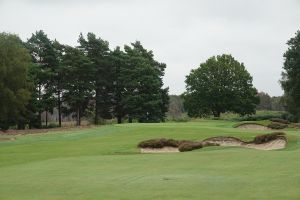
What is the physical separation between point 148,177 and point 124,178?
713 millimetres

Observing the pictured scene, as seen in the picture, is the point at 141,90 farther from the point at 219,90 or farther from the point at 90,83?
the point at 219,90

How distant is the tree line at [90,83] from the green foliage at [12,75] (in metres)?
6.76

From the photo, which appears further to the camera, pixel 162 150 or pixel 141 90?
Result: pixel 141 90

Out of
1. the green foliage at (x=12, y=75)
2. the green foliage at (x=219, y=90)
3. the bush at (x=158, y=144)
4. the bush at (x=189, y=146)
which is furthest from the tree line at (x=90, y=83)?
the bush at (x=189, y=146)

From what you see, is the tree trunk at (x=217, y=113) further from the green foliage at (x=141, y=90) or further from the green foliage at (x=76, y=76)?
the green foliage at (x=76, y=76)

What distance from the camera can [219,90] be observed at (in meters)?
103

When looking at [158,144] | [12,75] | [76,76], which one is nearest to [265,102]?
[76,76]

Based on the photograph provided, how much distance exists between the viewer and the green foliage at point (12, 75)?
216 feet

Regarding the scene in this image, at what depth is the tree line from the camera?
79.9 m

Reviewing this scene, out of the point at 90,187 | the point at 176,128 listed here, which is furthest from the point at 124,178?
the point at 176,128

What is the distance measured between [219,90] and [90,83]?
31.7 meters

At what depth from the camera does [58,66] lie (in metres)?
82.3

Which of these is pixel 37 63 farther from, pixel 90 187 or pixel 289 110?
pixel 90 187

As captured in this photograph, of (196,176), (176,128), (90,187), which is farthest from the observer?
(176,128)
